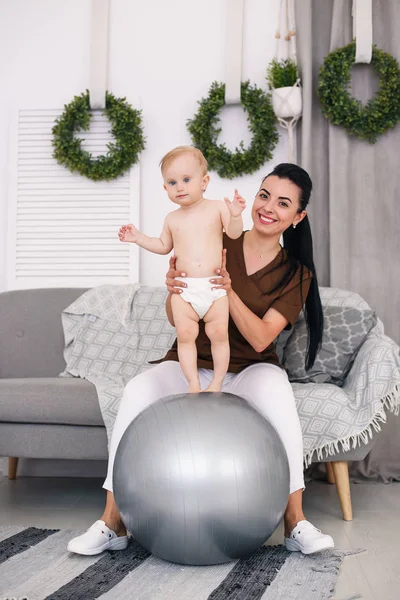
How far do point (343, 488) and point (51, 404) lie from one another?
1.07 meters

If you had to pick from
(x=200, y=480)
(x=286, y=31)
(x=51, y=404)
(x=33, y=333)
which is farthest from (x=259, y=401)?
(x=286, y=31)

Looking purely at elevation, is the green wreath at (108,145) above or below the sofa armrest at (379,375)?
above

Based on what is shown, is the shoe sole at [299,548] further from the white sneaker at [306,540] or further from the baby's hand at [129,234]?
the baby's hand at [129,234]

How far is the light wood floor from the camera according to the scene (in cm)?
183

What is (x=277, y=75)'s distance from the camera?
3.24 m

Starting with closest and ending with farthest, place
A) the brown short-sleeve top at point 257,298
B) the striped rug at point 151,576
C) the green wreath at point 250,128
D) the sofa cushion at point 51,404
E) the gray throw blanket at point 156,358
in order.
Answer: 1. the striped rug at point 151,576
2. the brown short-sleeve top at point 257,298
3. the gray throw blanket at point 156,358
4. the sofa cushion at point 51,404
5. the green wreath at point 250,128

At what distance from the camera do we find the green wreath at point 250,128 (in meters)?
3.32

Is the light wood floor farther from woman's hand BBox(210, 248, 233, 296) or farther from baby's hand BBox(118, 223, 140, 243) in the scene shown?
baby's hand BBox(118, 223, 140, 243)

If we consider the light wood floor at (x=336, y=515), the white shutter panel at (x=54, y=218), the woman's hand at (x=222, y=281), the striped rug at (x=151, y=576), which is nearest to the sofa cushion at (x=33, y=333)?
the white shutter panel at (x=54, y=218)

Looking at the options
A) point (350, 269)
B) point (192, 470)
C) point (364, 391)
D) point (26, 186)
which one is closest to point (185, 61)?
point (26, 186)

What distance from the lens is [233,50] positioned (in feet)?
11.2

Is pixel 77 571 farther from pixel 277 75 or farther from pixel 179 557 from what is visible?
pixel 277 75

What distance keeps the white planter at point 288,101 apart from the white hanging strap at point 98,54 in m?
0.83

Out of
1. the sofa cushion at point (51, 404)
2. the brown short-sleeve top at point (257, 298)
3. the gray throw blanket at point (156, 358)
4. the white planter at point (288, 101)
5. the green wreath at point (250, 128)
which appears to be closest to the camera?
the brown short-sleeve top at point (257, 298)
